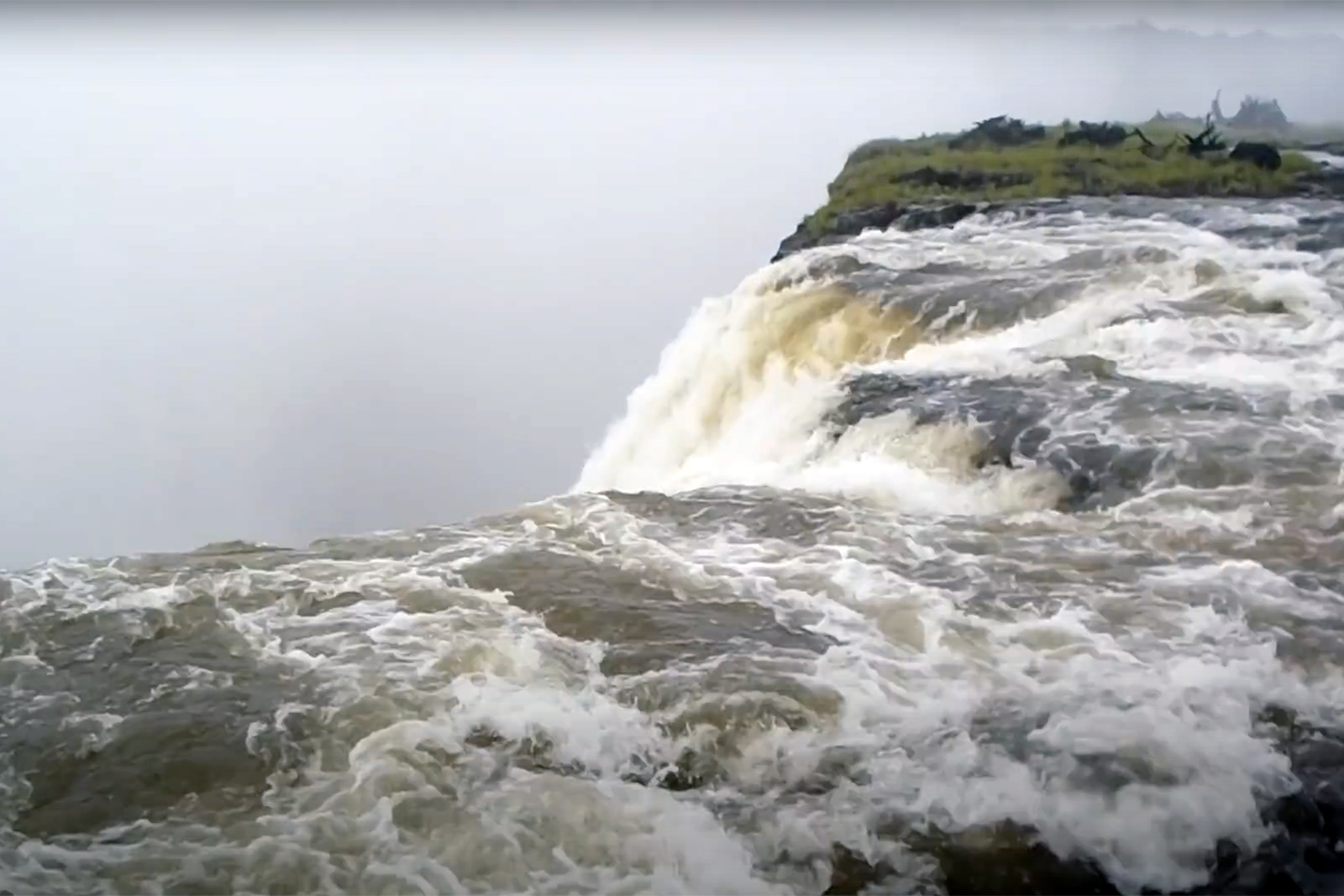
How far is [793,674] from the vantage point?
3.09 meters

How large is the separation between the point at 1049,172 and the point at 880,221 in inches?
42.6

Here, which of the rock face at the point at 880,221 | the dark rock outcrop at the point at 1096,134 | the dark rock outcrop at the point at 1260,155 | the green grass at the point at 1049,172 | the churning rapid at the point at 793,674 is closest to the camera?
the churning rapid at the point at 793,674

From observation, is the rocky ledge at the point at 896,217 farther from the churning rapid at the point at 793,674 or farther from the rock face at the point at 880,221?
the churning rapid at the point at 793,674

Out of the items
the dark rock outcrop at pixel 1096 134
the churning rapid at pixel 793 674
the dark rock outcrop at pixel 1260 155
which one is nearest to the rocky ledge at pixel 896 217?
the dark rock outcrop at pixel 1260 155

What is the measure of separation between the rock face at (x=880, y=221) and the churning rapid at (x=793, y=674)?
2.88 m

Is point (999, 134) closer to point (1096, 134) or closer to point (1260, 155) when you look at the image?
point (1096, 134)

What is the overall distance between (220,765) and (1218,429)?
3.47 m

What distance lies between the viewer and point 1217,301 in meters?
5.68

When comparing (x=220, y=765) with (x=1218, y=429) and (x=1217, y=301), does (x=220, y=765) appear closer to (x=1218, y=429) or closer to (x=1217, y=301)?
(x=1218, y=429)

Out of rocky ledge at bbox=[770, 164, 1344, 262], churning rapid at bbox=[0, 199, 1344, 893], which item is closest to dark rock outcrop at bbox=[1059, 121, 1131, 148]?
rocky ledge at bbox=[770, 164, 1344, 262]

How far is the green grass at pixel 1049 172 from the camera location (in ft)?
23.5

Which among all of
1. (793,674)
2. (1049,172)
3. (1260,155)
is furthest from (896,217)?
(793,674)

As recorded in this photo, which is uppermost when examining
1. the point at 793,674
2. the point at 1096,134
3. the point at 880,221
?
the point at 1096,134

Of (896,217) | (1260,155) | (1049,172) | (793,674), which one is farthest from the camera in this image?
(896,217)
